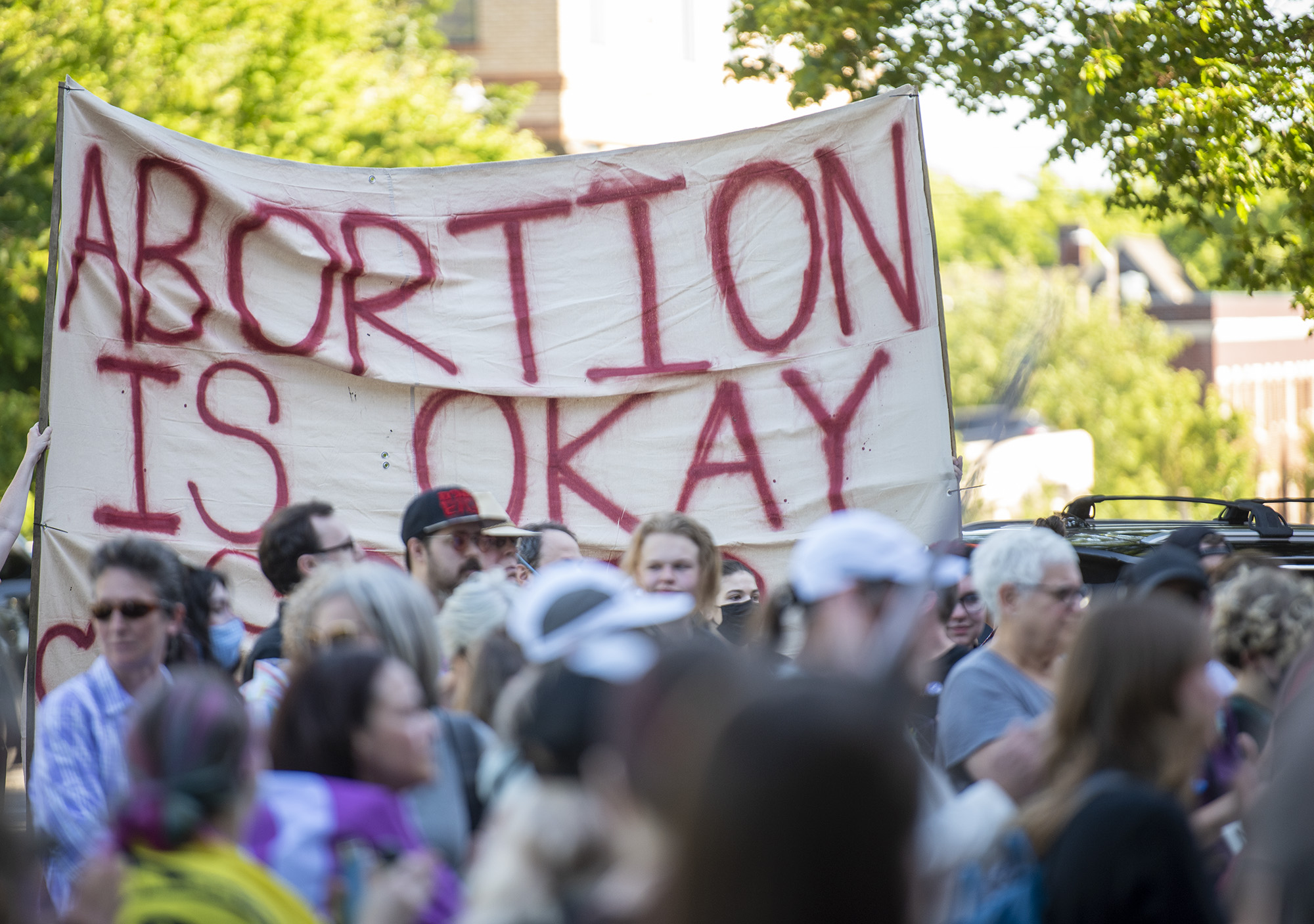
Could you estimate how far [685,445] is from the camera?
17.7 ft

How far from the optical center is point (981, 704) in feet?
10.2

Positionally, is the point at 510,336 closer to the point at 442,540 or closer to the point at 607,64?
the point at 442,540

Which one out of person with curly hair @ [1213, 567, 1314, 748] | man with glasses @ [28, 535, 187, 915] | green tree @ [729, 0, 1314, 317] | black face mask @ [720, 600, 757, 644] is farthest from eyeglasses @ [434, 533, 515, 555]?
green tree @ [729, 0, 1314, 317]

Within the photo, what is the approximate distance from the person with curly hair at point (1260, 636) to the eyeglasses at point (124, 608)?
8.26 feet

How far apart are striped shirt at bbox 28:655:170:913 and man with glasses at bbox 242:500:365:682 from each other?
2.53ft

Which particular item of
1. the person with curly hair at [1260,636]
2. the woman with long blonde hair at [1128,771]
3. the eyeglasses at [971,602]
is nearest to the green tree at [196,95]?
the eyeglasses at [971,602]

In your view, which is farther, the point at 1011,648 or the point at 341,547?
the point at 341,547

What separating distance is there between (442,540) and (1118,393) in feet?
97.1

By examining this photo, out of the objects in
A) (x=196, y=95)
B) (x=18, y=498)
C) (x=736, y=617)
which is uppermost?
(x=196, y=95)

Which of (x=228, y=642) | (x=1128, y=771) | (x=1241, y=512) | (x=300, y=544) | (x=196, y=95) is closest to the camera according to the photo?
(x=1128, y=771)

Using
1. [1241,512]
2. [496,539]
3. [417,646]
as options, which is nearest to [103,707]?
[417,646]

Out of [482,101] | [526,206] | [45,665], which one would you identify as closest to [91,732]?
[45,665]

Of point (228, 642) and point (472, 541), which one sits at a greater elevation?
point (472, 541)

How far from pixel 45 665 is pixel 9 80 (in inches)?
276
